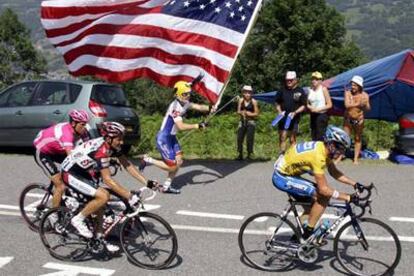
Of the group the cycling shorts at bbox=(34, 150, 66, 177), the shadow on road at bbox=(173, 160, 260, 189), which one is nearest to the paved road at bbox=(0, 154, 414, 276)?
the shadow on road at bbox=(173, 160, 260, 189)

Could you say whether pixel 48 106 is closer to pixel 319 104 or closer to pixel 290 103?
pixel 290 103

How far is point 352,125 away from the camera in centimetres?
1251

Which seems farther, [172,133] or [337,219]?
[172,133]

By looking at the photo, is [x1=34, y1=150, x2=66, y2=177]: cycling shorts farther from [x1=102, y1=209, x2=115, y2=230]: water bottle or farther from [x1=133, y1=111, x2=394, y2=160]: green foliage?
[x1=133, y1=111, x2=394, y2=160]: green foliage

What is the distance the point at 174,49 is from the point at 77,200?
5084 mm

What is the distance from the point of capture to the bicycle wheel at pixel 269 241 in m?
6.49

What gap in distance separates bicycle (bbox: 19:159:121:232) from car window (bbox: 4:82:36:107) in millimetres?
6525

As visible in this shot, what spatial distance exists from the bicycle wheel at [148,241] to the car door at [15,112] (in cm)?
823

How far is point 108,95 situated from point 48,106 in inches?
54.4

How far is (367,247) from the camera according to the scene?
6.31 meters

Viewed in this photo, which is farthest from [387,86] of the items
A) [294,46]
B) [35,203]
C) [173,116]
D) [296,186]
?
[294,46]

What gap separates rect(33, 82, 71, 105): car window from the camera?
13.8 metres

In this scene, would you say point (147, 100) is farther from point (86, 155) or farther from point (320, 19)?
point (86, 155)

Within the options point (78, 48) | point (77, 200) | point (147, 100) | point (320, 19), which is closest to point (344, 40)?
point (320, 19)
